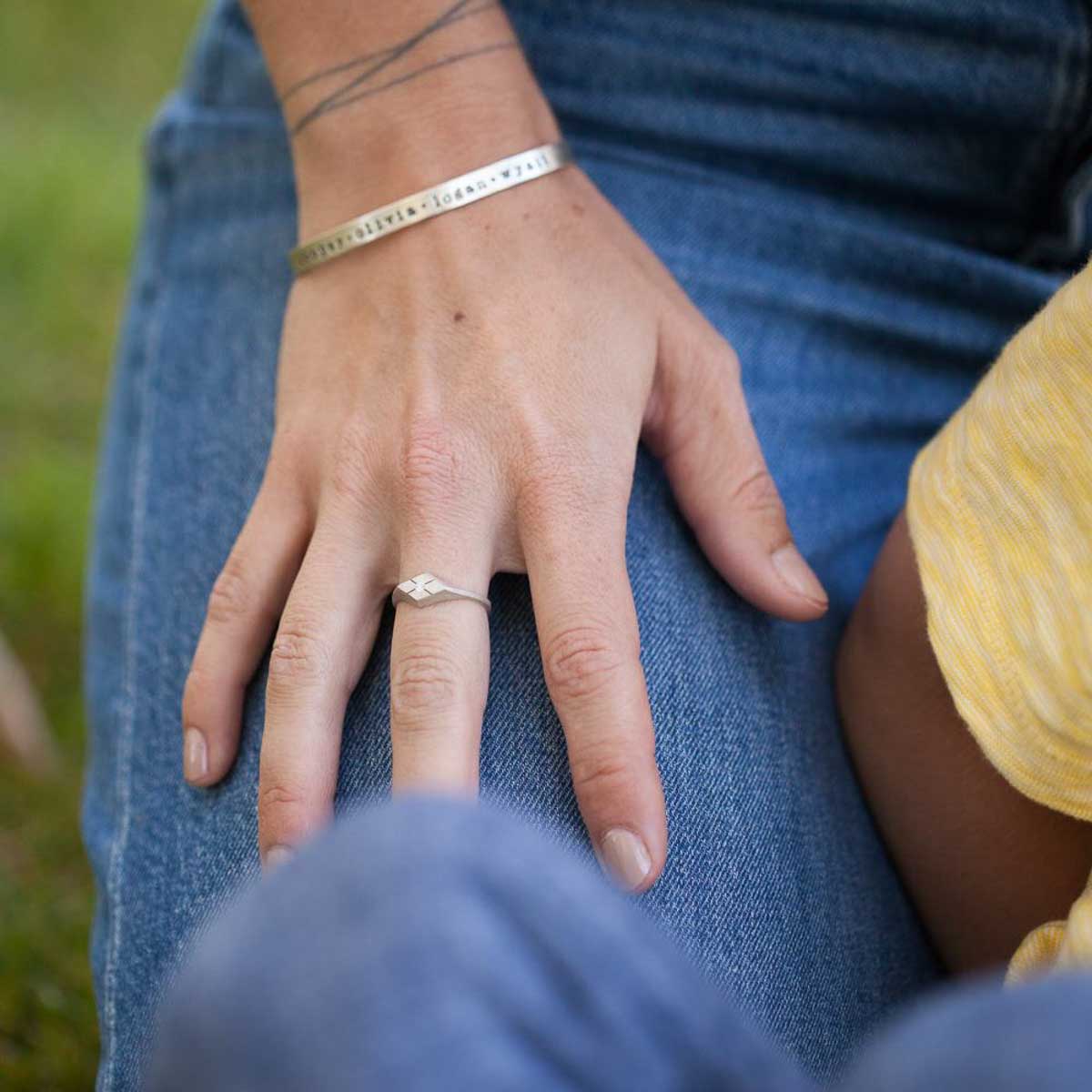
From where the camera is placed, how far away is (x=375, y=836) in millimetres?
425

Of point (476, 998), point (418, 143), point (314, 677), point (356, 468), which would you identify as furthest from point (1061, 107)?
point (476, 998)

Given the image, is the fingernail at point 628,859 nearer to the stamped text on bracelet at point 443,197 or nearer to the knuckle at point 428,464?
the knuckle at point 428,464

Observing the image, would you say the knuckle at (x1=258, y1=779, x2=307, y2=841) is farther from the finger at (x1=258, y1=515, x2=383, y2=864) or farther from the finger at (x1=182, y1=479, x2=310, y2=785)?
the finger at (x1=182, y1=479, x2=310, y2=785)

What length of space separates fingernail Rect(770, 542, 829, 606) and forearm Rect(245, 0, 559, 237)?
0.38m

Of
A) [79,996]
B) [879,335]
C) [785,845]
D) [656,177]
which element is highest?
[656,177]

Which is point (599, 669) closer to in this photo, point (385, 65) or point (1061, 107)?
point (385, 65)

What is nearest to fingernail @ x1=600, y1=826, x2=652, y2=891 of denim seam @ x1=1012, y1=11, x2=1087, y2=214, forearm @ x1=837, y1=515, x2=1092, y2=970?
forearm @ x1=837, y1=515, x2=1092, y2=970

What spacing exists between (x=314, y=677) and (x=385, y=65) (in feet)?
1.60

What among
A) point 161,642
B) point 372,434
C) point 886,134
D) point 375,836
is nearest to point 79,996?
point 161,642

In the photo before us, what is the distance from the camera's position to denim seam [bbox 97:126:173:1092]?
0.80 m

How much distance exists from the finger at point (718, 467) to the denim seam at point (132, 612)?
464 mm

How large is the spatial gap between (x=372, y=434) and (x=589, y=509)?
0.17m

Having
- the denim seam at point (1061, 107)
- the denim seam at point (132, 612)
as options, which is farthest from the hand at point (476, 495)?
the denim seam at point (1061, 107)

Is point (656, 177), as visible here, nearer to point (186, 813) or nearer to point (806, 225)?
point (806, 225)
